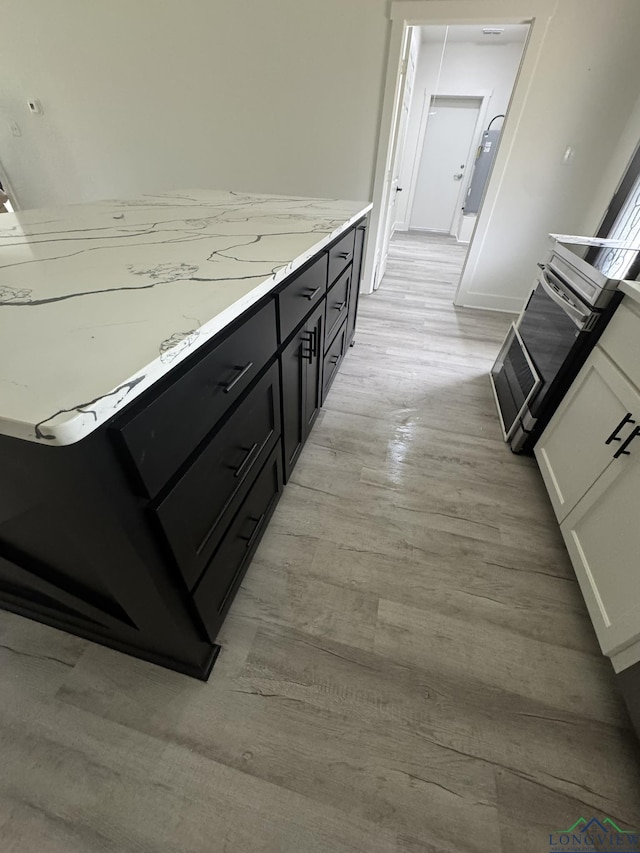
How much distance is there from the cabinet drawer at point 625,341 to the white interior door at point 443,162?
5980 mm

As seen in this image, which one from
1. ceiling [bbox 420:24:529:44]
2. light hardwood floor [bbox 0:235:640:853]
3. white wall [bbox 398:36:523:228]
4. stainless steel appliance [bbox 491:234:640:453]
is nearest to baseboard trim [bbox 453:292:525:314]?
stainless steel appliance [bbox 491:234:640:453]

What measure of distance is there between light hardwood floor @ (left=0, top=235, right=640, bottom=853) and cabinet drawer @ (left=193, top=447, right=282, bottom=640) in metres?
0.15

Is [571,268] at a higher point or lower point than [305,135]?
lower

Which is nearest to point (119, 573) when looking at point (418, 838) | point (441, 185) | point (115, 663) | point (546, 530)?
point (115, 663)

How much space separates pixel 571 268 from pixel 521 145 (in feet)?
5.87

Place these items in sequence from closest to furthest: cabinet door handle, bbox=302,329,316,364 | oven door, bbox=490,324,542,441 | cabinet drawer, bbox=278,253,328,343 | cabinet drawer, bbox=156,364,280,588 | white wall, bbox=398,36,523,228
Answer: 1. cabinet drawer, bbox=156,364,280,588
2. cabinet drawer, bbox=278,253,328,343
3. cabinet door handle, bbox=302,329,316,364
4. oven door, bbox=490,324,542,441
5. white wall, bbox=398,36,523,228

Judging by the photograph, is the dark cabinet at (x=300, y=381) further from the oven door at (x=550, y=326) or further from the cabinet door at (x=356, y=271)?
the oven door at (x=550, y=326)

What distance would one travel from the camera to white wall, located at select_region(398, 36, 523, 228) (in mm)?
4695

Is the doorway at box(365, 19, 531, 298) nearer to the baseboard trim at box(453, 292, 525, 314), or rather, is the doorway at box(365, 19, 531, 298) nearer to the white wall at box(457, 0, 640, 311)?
the baseboard trim at box(453, 292, 525, 314)

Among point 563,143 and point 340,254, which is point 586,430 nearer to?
point 340,254

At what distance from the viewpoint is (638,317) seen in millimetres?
1129

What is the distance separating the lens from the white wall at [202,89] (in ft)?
8.11

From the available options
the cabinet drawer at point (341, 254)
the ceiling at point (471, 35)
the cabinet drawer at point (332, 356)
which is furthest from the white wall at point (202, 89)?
the ceiling at point (471, 35)

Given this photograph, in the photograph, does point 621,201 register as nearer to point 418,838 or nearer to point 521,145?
point 521,145
